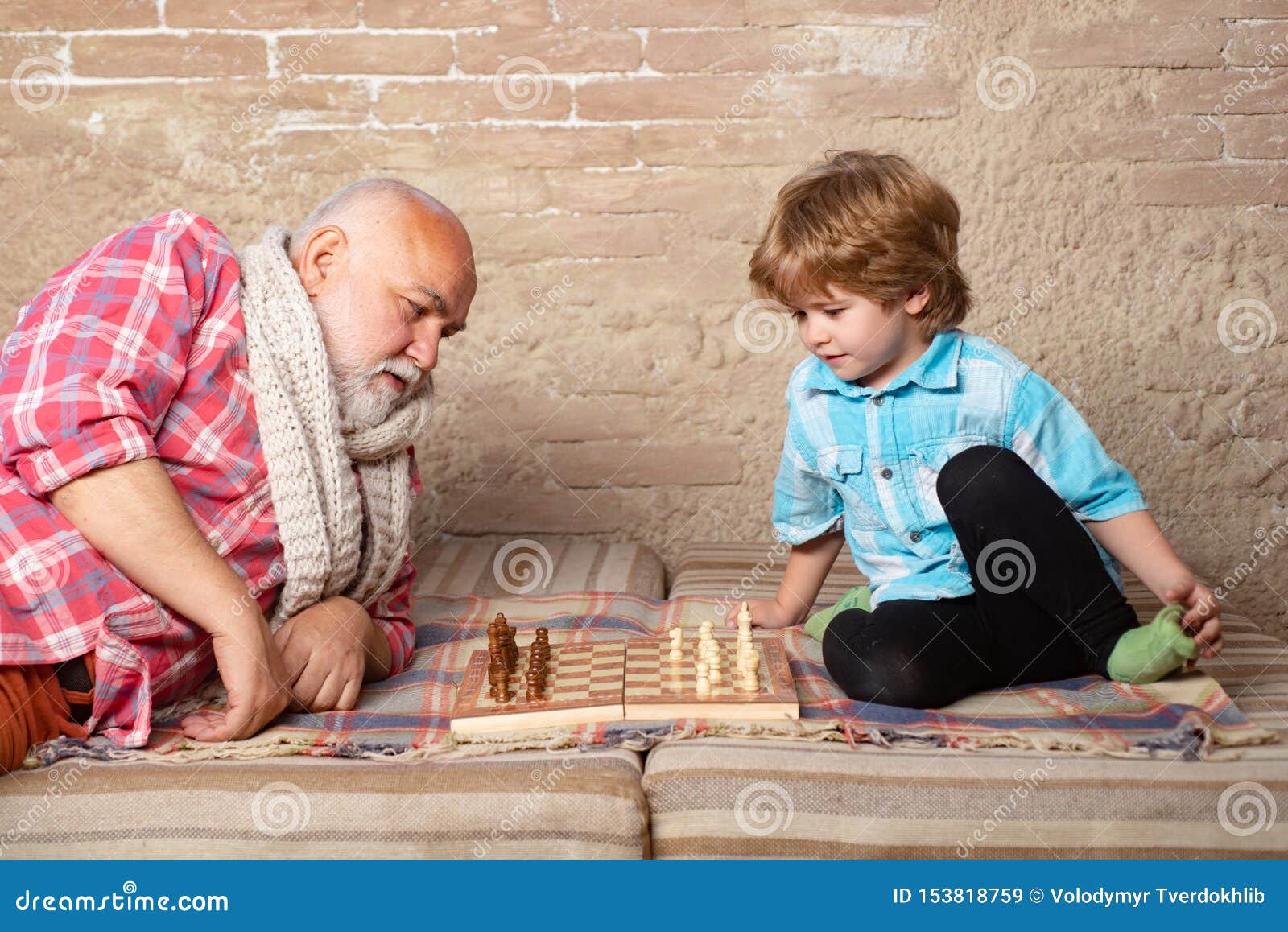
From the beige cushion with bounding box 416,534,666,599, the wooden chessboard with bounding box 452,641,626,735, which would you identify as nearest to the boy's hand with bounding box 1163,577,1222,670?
the wooden chessboard with bounding box 452,641,626,735

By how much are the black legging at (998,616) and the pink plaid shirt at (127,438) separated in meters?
1.06

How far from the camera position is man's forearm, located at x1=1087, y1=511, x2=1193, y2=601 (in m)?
1.87

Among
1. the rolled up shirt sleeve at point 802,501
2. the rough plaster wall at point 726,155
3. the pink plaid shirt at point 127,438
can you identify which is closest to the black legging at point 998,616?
the rolled up shirt sleeve at point 802,501

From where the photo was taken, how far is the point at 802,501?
7.73ft

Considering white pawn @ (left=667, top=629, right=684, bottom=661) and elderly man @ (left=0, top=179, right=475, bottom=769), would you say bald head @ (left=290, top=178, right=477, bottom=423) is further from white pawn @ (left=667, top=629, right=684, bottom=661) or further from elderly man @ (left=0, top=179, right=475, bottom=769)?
white pawn @ (left=667, top=629, right=684, bottom=661)

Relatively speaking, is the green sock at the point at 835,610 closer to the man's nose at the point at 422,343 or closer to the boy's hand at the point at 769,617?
the boy's hand at the point at 769,617

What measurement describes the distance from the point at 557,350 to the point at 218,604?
176 cm

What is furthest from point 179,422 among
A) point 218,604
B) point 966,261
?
point 966,261

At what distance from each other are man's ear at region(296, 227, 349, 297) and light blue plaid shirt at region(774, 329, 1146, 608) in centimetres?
94

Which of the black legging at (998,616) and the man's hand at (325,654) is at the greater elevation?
the black legging at (998,616)

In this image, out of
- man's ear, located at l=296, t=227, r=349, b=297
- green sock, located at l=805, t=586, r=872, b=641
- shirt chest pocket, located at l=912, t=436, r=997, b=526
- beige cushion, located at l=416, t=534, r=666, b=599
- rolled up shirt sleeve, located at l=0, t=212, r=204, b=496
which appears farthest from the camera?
beige cushion, located at l=416, t=534, r=666, b=599

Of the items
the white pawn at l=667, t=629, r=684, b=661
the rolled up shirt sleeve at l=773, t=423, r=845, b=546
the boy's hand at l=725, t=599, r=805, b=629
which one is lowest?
the boy's hand at l=725, t=599, r=805, b=629

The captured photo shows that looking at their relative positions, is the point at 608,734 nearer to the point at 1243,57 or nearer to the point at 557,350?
the point at 557,350

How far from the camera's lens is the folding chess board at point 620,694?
179cm
